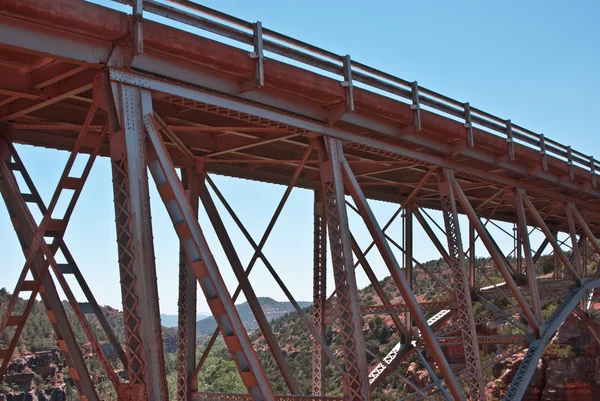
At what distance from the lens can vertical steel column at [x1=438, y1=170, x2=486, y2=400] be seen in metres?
16.6

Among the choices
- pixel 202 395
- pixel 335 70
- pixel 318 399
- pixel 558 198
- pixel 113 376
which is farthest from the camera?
pixel 558 198

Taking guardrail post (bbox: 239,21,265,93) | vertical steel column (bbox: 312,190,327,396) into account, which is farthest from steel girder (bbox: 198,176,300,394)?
guardrail post (bbox: 239,21,265,93)

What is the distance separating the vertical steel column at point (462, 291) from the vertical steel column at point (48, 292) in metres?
8.39

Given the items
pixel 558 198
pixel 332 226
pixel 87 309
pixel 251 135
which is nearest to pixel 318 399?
pixel 332 226

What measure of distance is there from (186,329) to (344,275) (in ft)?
12.8

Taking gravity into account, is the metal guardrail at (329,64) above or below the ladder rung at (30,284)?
above

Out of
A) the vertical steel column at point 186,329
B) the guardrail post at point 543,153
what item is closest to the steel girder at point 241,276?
the vertical steel column at point 186,329

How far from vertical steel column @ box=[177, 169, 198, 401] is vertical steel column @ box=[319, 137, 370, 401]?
122 inches

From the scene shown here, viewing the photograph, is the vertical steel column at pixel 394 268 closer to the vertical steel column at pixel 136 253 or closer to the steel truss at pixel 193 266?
the steel truss at pixel 193 266

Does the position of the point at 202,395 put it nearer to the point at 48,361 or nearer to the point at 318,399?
the point at 318,399

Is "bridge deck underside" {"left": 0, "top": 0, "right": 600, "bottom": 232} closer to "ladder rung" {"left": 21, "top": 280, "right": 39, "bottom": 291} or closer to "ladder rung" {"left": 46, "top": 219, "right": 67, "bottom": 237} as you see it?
"ladder rung" {"left": 46, "top": 219, "right": 67, "bottom": 237}

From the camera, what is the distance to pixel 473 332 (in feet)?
54.6

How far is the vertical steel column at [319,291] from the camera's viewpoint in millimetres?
17047

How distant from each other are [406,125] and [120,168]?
7.24m
